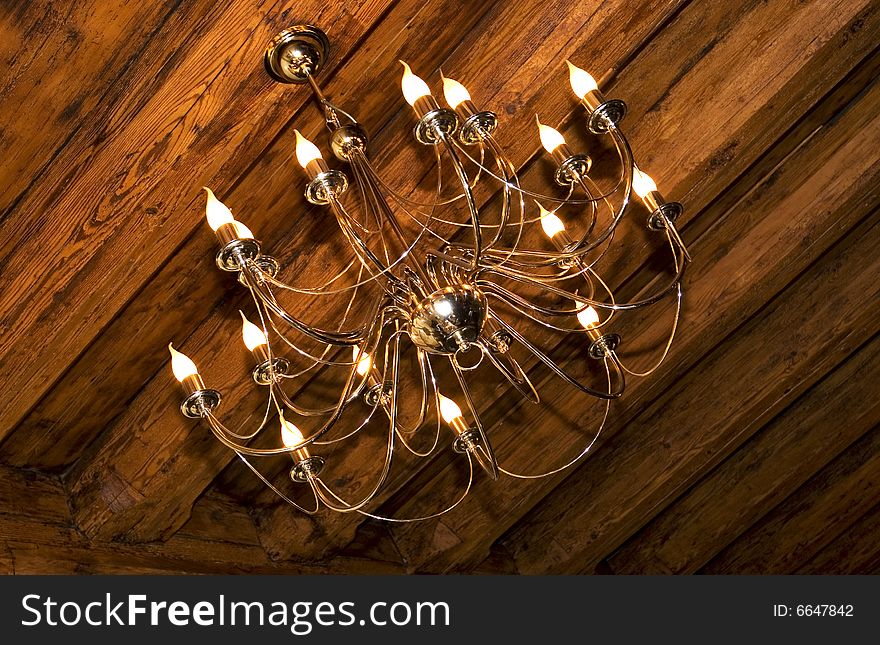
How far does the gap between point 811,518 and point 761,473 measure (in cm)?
53

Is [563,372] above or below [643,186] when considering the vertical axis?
below

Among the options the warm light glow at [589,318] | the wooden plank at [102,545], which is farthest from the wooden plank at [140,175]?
the warm light glow at [589,318]

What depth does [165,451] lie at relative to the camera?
260 cm

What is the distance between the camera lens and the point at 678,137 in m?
2.46

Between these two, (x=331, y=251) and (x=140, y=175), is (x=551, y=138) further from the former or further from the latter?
(x=140, y=175)

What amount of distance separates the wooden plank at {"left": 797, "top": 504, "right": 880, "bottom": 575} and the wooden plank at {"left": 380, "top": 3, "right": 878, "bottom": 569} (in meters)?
1.35

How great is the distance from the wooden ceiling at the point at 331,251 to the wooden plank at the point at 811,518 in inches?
6.8

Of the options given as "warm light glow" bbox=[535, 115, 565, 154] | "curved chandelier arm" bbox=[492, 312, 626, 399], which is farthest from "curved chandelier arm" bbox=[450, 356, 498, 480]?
"warm light glow" bbox=[535, 115, 565, 154]

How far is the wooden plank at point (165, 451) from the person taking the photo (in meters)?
2.46

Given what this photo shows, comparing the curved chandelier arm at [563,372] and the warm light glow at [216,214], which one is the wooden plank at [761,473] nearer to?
the curved chandelier arm at [563,372]

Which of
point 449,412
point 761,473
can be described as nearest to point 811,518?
point 761,473

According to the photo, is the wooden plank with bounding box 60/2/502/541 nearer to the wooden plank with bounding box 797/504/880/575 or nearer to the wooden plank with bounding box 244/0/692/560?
the wooden plank with bounding box 244/0/692/560

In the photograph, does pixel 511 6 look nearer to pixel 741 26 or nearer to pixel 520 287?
pixel 741 26

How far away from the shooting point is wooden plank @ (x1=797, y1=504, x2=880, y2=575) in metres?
4.18
